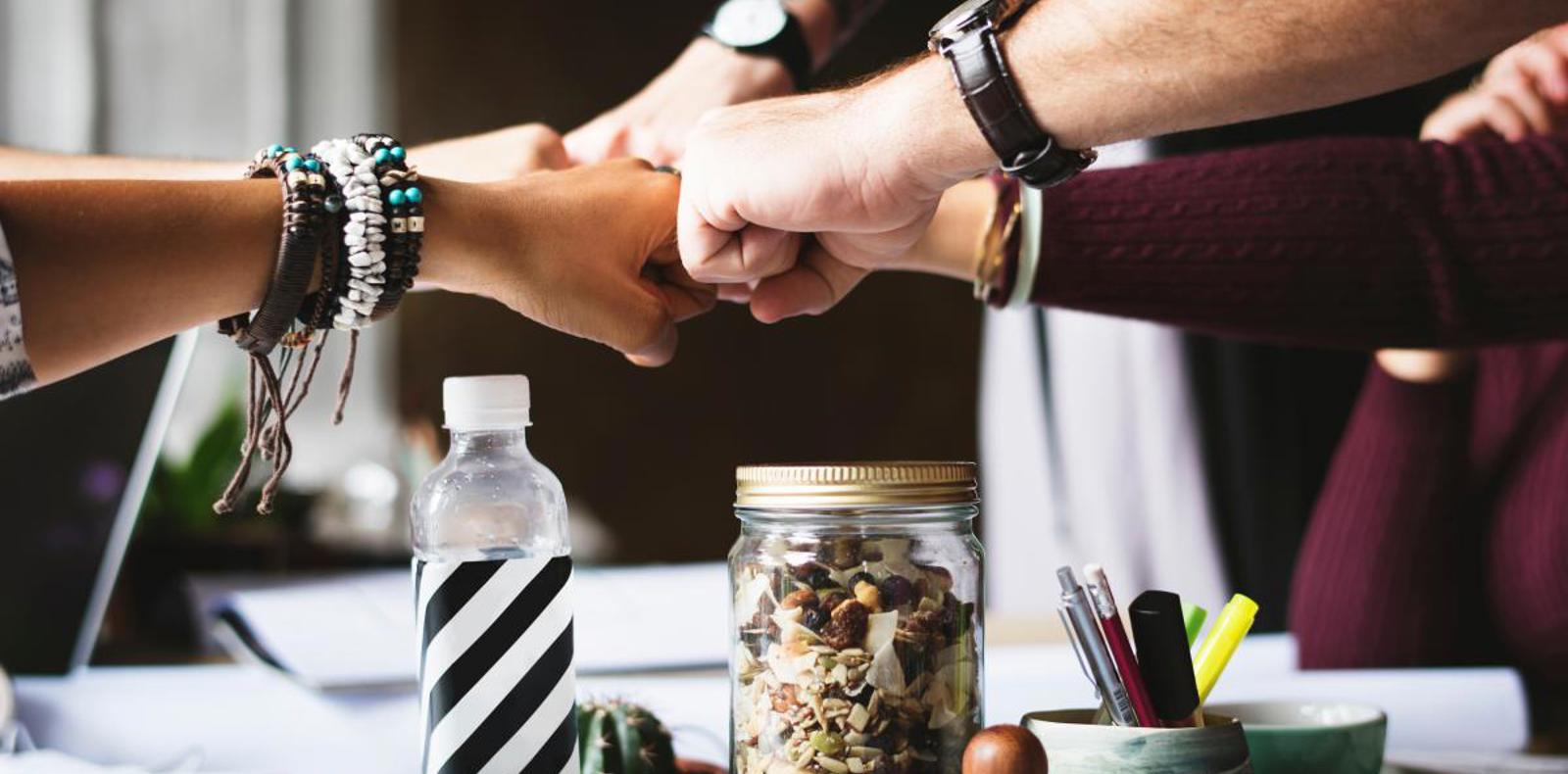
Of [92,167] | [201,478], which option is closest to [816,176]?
[92,167]

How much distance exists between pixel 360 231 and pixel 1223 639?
41 cm

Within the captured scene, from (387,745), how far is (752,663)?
34 centimetres

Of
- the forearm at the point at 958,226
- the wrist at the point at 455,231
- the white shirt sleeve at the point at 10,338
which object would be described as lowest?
the white shirt sleeve at the point at 10,338

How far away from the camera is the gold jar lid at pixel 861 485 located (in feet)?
1.68

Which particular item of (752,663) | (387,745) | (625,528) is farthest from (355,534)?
(752,663)

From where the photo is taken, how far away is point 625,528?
2.72 m

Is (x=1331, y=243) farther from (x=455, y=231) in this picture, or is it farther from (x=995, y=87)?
(x=455, y=231)

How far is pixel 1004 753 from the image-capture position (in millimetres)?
467

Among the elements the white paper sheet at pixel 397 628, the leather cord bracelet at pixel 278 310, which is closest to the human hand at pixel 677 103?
the white paper sheet at pixel 397 628

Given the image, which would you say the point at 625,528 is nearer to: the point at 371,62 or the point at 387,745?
the point at 371,62

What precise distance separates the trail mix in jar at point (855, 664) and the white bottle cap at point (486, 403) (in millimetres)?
115

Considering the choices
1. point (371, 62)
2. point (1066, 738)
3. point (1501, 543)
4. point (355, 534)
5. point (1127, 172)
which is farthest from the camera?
point (371, 62)

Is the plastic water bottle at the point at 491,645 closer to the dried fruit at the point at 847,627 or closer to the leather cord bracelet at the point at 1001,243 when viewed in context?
the dried fruit at the point at 847,627

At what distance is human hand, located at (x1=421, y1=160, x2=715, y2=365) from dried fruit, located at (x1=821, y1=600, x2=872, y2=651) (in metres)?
0.29
